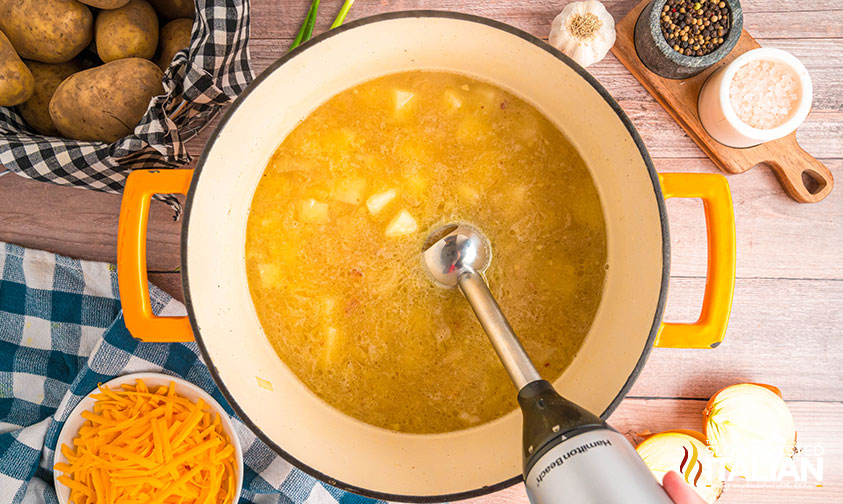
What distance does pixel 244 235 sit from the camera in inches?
37.8

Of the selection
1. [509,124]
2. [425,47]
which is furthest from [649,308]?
[425,47]

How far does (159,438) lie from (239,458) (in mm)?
141

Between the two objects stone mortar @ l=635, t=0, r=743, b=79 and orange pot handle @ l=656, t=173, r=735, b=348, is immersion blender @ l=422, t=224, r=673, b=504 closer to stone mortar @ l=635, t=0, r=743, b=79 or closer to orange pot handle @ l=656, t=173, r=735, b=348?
orange pot handle @ l=656, t=173, r=735, b=348

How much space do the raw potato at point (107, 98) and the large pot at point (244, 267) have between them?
0.64ft

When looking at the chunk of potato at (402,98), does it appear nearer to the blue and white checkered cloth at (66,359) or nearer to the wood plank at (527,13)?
the wood plank at (527,13)

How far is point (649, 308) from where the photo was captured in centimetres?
81

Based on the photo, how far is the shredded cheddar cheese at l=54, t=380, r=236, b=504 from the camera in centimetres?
97

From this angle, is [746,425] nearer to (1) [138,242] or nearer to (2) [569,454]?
(2) [569,454]

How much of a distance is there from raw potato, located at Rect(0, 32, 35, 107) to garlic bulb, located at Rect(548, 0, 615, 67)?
911 mm

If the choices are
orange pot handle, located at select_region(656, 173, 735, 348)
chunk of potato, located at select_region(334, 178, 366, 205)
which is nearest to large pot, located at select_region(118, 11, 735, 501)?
orange pot handle, located at select_region(656, 173, 735, 348)

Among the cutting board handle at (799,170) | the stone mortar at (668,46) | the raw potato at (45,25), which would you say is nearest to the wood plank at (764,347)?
the cutting board handle at (799,170)

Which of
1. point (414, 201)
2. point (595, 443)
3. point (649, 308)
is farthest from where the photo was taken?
point (414, 201)

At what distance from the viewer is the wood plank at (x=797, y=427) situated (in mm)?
1112

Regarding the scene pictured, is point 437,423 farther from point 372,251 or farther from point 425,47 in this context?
point 425,47
